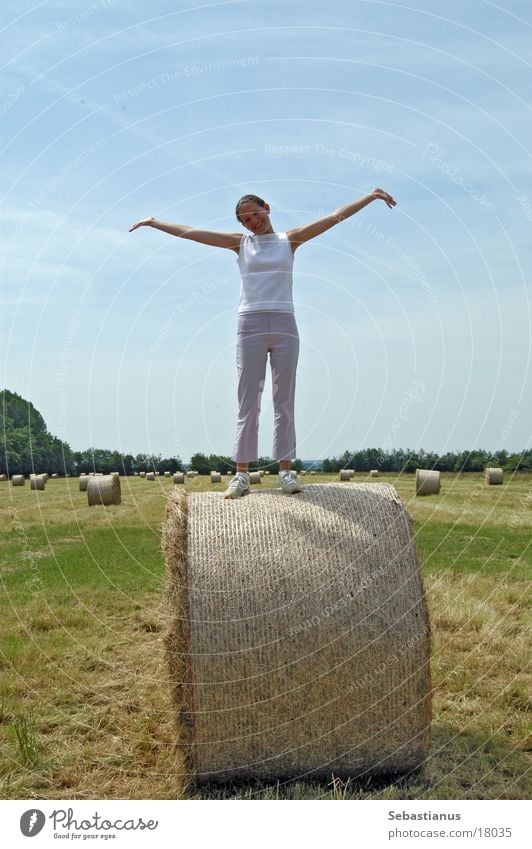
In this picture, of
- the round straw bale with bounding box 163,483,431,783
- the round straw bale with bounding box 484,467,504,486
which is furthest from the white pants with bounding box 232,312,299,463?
the round straw bale with bounding box 484,467,504,486

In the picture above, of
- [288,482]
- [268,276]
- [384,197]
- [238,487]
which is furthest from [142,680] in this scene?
[384,197]

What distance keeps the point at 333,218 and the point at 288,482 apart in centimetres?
182

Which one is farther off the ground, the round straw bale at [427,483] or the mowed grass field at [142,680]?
the round straw bale at [427,483]

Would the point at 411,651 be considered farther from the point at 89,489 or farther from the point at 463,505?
the point at 89,489

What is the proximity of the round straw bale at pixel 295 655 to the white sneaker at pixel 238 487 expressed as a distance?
A: 48cm

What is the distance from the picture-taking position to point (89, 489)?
69.5 feet

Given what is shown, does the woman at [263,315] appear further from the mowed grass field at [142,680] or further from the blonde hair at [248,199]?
the mowed grass field at [142,680]

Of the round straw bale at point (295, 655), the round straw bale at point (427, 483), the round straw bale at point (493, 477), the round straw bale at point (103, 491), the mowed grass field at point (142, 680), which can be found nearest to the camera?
the round straw bale at point (295, 655)

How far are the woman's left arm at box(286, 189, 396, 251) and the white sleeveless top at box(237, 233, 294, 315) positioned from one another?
78 mm

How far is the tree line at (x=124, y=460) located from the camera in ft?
82.1

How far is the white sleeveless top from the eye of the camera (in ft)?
18.9

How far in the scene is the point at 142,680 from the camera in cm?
670

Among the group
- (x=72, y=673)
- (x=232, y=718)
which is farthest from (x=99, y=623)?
(x=232, y=718)

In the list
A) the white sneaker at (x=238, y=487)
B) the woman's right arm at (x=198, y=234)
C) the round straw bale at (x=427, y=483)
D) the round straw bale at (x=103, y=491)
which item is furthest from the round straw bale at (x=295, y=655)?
the round straw bale at (x=427, y=483)
